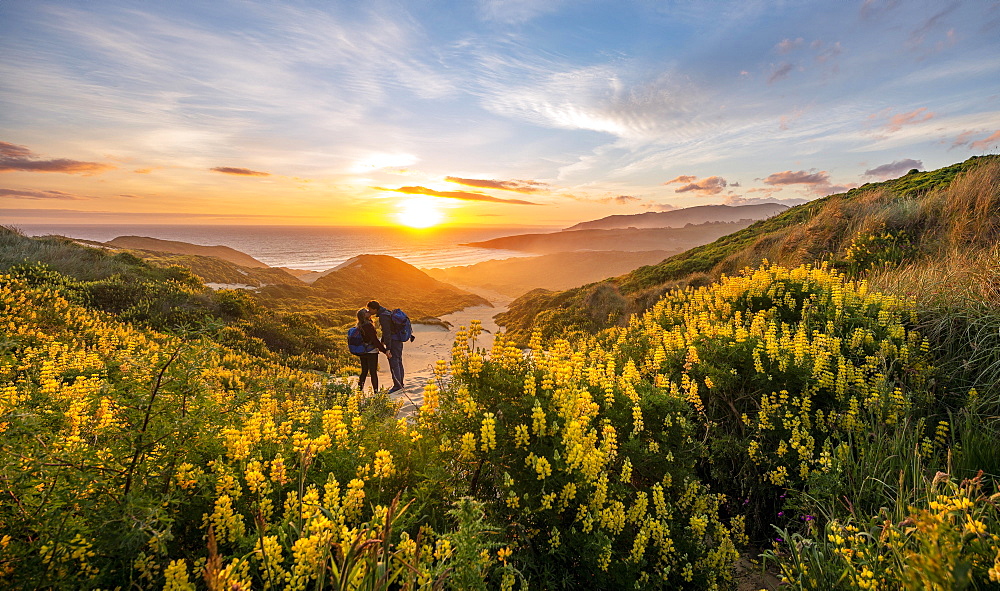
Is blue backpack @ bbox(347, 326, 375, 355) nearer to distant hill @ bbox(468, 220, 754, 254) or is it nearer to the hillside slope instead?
the hillside slope

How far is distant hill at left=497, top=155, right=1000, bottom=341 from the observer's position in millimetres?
8734

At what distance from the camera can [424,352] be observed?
1967cm

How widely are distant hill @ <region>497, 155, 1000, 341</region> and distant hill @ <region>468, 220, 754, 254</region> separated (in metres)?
118

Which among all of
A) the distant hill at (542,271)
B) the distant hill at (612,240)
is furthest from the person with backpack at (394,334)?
the distant hill at (612,240)

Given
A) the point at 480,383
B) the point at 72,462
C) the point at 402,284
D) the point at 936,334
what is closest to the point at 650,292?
the point at 936,334

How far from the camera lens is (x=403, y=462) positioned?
318 cm

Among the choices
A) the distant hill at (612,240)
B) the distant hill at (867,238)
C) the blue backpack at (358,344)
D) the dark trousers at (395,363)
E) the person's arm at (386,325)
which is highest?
the distant hill at (612,240)

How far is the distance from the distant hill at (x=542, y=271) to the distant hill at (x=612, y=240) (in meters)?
47.3

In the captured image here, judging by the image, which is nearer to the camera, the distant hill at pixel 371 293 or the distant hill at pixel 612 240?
the distant hill at pixel 371 293

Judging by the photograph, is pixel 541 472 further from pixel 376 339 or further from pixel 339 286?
pixel 339 286

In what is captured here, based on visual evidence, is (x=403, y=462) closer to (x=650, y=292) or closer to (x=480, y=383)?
(x=480, y=383)

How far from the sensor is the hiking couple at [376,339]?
992cm

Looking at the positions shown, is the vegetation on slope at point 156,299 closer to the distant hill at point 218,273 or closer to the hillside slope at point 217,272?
the distant hill at point 218,273

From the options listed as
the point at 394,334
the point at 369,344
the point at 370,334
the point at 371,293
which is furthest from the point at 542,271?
the point at 370,334
